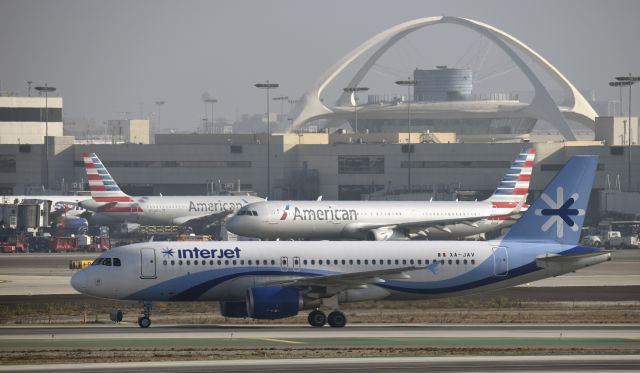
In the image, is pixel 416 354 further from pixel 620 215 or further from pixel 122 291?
pixel 620 215

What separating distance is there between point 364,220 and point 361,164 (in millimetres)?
59185

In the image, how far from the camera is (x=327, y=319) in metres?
55.1

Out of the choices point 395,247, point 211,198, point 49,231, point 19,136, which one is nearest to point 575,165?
point 395,247

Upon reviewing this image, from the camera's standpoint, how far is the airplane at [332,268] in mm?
54500

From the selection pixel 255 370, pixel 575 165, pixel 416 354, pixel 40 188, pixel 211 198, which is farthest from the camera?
pixel 40 188

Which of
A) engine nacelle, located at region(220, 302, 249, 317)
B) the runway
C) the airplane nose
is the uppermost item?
the airplane nose

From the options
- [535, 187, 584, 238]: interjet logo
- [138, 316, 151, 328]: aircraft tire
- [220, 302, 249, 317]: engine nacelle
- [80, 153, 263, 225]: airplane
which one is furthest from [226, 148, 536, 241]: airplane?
[138, 316, 151, 328]: aircraft tire

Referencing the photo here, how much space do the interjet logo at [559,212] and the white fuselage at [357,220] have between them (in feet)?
137

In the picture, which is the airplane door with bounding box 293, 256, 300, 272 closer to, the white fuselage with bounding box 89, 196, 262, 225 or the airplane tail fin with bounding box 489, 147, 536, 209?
the airplane tail fin with bounding box 489, 147, 536, 209

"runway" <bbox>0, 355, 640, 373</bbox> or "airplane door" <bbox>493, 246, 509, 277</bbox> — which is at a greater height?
"airplane door" <bbox>493, 246, 509, 277</bbox>

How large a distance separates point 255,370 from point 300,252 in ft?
53.0

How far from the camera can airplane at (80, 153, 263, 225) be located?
129500mm

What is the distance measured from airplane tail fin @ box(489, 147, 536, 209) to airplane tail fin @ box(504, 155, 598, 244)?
53.2 m

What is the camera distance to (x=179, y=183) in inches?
6649
